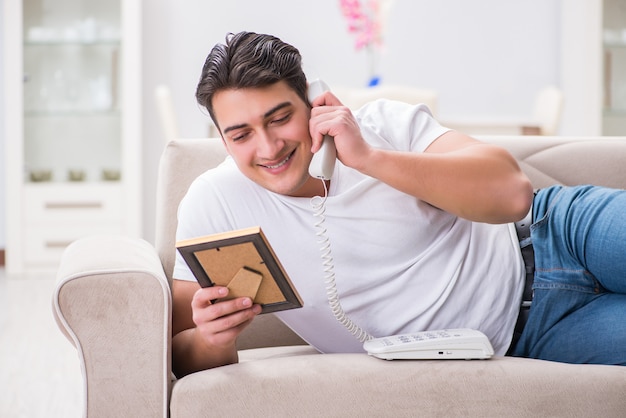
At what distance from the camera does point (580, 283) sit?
158cm

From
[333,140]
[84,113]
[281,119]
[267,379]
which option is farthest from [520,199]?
[84,113]

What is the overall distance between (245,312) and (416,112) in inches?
23.1

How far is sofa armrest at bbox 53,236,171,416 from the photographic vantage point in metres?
1.34

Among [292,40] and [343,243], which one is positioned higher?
[292,40]

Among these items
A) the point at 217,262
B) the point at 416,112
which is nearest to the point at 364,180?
the point at 416,112

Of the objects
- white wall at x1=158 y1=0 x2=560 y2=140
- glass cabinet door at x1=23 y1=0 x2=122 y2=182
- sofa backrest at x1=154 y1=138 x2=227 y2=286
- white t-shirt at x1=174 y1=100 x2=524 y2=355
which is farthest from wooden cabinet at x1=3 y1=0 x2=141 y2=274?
white t-shirt at x1=174 y1=100 x2=524 y2=355

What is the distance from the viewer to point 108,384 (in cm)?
134

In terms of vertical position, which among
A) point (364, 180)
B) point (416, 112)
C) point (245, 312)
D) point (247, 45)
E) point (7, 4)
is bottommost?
point (245, 312)

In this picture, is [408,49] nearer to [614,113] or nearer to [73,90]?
[614,113]

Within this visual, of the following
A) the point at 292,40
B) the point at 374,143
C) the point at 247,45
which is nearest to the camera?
the point at 247,45

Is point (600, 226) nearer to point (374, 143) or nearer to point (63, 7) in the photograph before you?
point (374, 143)

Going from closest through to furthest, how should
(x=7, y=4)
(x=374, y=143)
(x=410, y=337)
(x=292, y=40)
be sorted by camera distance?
(x=410, y=337), (x=374, y=143), (x=7, y=4), (x=292, y=40)

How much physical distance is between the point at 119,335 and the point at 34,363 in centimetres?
177

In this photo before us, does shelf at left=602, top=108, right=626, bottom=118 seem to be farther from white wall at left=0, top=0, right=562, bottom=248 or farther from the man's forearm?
the man's forearm
